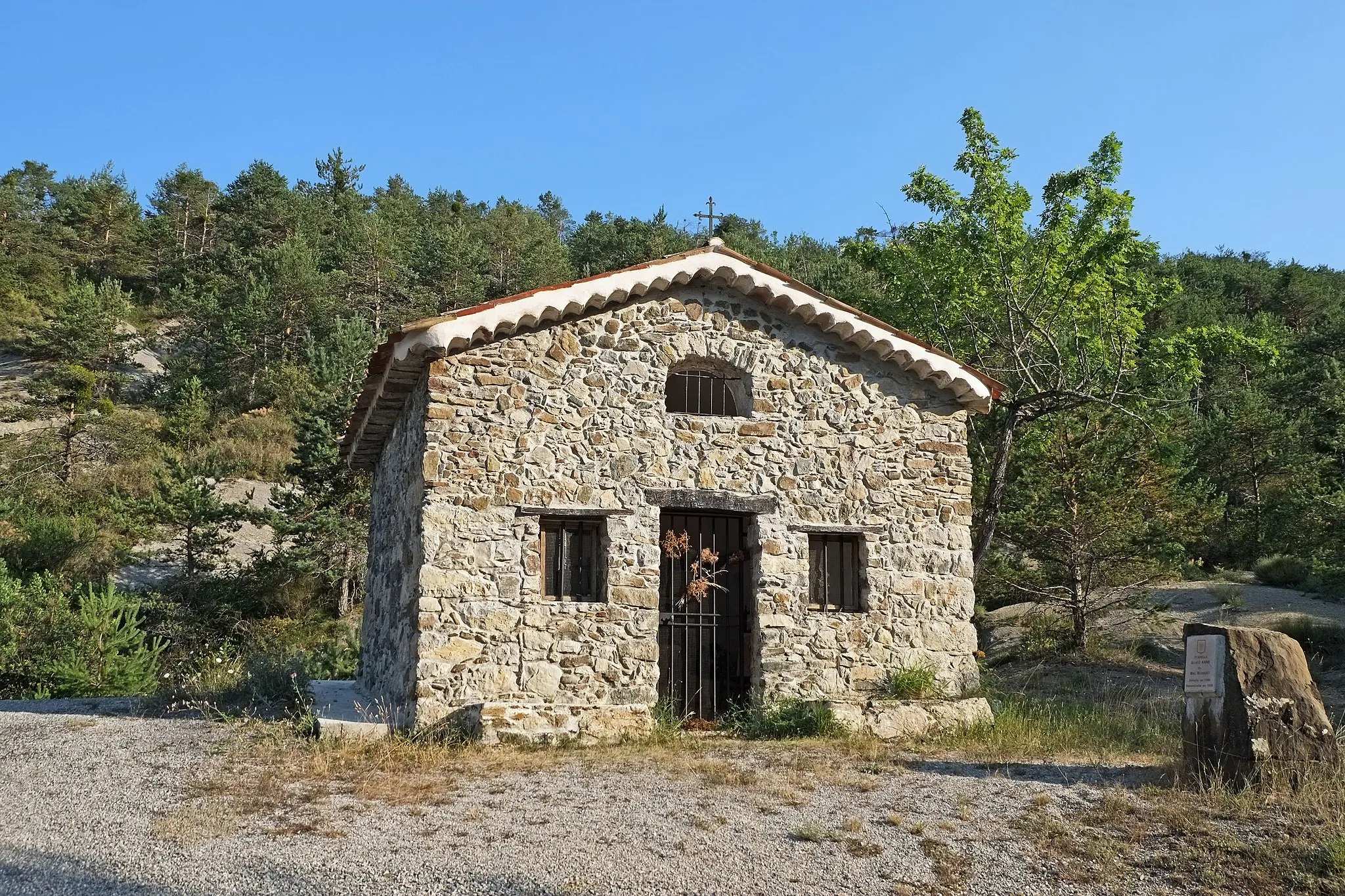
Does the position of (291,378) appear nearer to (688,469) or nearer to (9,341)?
(9,341)

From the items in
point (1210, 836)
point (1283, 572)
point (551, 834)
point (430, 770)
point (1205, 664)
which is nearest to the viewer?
point (1210, 836)

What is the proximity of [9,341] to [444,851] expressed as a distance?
42.2 metres

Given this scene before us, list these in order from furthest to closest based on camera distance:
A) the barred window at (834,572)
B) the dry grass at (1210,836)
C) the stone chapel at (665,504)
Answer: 1. the barred window at (834,572)
2. the stone chapel at (665,504)
3. the dry grass at (1210,836)

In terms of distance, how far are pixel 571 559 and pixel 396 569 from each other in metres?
2.17

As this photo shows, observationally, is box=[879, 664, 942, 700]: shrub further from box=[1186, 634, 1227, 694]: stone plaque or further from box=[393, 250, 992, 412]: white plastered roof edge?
box=[1186, 634, 1227, 694]: stone plaque

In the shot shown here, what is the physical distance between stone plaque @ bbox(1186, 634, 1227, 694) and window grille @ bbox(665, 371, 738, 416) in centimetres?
523

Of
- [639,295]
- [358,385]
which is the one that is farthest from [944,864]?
[358,385]

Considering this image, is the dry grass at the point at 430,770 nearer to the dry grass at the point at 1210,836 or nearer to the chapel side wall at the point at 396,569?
the chapel side wall at the point at 396,569

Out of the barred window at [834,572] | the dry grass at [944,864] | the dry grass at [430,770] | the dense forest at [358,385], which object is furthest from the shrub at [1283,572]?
the dry grass at [944,864]

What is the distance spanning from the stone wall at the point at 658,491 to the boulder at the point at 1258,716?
3817 mm

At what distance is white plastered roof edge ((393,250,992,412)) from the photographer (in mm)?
10135

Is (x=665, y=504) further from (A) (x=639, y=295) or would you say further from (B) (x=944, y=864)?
(B) (x=944, y=864)

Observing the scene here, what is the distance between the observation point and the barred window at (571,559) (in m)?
10.4

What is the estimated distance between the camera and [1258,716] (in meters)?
7.42
